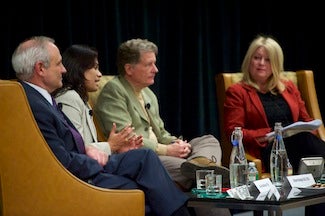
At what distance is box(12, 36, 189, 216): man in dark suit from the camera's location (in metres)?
3.76

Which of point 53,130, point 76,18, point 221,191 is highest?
point 76,18

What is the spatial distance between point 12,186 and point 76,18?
2134mm

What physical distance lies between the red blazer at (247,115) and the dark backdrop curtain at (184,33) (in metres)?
0.75

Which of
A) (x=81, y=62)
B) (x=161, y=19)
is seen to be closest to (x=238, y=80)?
(x=161, y=19)

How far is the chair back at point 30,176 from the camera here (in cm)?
342

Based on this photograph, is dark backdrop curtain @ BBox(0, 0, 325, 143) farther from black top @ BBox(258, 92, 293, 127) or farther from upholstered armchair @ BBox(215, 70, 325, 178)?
black top @ BBox(258, 92, 293, 127)

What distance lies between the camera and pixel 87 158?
380 cm

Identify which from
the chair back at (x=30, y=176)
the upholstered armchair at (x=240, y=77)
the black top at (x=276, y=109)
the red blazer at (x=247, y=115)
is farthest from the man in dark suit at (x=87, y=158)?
the black top at (x=276, y=109)

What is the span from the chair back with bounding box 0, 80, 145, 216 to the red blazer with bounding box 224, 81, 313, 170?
6.07ft

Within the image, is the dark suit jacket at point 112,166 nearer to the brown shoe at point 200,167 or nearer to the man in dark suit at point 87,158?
the man in dark suit at point 87,158

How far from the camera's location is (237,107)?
5402mm

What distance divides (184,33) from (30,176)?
2.92m

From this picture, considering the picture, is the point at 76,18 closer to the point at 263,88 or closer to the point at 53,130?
the point at 263,88

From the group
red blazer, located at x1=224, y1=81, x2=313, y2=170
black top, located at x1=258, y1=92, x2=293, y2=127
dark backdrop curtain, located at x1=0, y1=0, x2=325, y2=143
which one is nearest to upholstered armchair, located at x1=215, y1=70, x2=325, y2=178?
red blazer, located at x1=224, y1=81, x2=313, y2=170
